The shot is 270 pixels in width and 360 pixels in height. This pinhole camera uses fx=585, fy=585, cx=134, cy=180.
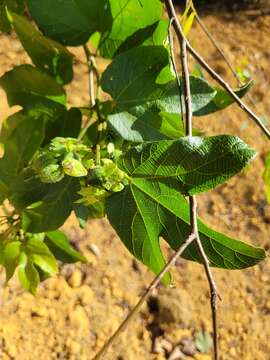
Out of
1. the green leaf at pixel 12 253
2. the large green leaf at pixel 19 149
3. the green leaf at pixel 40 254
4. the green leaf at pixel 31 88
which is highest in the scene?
the green leaf at pixel 31 88

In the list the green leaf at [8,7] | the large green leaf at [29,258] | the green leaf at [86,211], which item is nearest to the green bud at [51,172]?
the green leaf at [86,211]

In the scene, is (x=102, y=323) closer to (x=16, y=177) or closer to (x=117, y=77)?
(x=16, y=177)

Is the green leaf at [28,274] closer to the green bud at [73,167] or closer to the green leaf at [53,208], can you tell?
the green leaf at [53,208]

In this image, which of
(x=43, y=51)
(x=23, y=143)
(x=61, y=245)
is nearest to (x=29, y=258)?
(x=61, y=245)

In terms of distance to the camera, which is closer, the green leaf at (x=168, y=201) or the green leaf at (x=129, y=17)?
the green leaf at (x=168, y=201)

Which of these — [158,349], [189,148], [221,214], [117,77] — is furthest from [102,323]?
[189,148]

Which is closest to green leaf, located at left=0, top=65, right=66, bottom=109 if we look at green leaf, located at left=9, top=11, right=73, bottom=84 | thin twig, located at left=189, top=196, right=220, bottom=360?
green leaf, located at left=9, top=11, right=73, bottom=84
